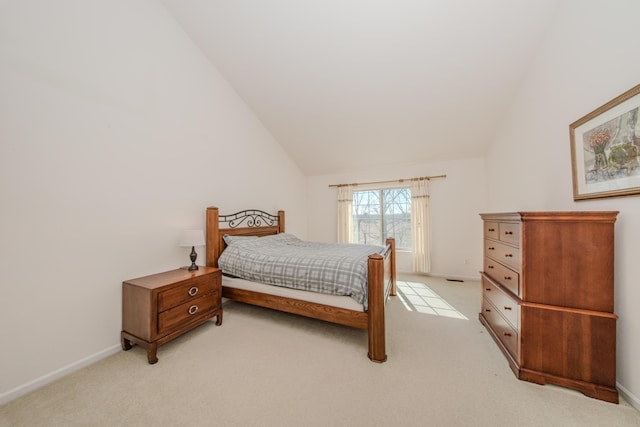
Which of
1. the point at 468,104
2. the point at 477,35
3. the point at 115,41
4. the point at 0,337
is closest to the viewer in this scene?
the point at 0,337

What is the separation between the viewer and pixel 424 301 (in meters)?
3.13

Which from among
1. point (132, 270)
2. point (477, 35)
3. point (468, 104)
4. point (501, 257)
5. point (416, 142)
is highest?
point (477, 35)

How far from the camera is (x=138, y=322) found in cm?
194

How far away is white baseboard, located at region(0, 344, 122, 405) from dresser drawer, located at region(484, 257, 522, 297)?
343cm

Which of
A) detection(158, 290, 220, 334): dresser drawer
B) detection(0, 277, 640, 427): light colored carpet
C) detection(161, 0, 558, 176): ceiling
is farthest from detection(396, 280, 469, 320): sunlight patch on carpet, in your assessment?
detection(161, 0, 558, 176): ceiling

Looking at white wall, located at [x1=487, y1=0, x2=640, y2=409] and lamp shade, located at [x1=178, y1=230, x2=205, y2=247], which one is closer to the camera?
white wall, located at [x1=487, y1=0, x2=640, y2=409]

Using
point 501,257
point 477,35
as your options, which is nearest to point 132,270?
point 501,257

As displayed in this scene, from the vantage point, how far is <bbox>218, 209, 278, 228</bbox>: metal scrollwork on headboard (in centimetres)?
336

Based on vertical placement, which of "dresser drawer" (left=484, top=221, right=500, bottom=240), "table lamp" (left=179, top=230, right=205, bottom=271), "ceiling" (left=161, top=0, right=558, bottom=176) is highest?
"ceiling" (left=161, top=0, right=558, bottom=176)

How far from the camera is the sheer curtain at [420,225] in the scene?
4.39 metres

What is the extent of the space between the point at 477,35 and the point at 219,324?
14.0ft

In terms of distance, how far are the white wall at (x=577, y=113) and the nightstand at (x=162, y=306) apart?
327 cm

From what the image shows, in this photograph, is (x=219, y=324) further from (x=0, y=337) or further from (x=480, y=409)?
(x=480, y=409)

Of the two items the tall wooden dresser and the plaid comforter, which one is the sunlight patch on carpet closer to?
the plaid comforter
